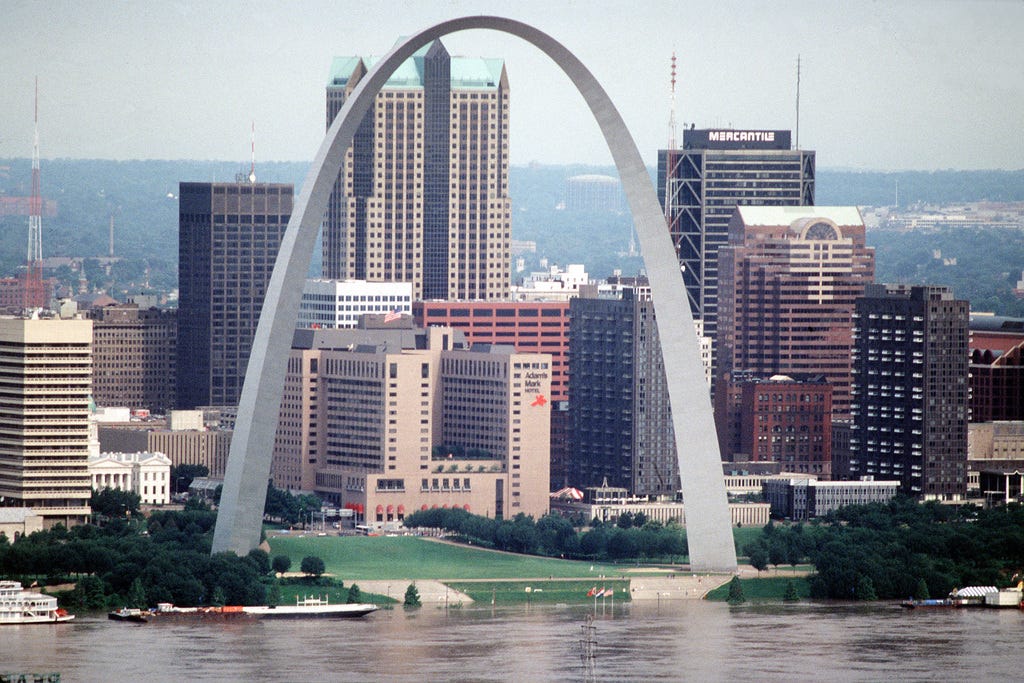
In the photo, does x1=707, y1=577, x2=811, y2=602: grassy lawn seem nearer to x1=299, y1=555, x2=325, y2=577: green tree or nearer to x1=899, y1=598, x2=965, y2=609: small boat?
x1=899, y1=598, x2=965, y2=609: small boat

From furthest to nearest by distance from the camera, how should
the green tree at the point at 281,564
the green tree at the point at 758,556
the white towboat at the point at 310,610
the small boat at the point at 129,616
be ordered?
the green tree at the point at 758,556
the green tree at the point at 281,564
the white towboat at the point at 310,610
the small boat at the point at 129,616

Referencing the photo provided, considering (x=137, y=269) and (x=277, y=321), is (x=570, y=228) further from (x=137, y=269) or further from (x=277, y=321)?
(x=277, y=321)

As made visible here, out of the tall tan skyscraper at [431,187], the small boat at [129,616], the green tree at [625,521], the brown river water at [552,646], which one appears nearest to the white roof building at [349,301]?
the tall tan skyscraper at [431,187]

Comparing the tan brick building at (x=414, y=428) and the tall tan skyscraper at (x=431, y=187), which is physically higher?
the tall tan skyscraper at (x=431, y=187)

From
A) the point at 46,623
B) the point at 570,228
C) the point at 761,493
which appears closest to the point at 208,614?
the point at 46,623

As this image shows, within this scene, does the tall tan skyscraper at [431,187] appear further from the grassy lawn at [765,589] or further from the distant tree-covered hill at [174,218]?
the grassy lawn at [765,589]
